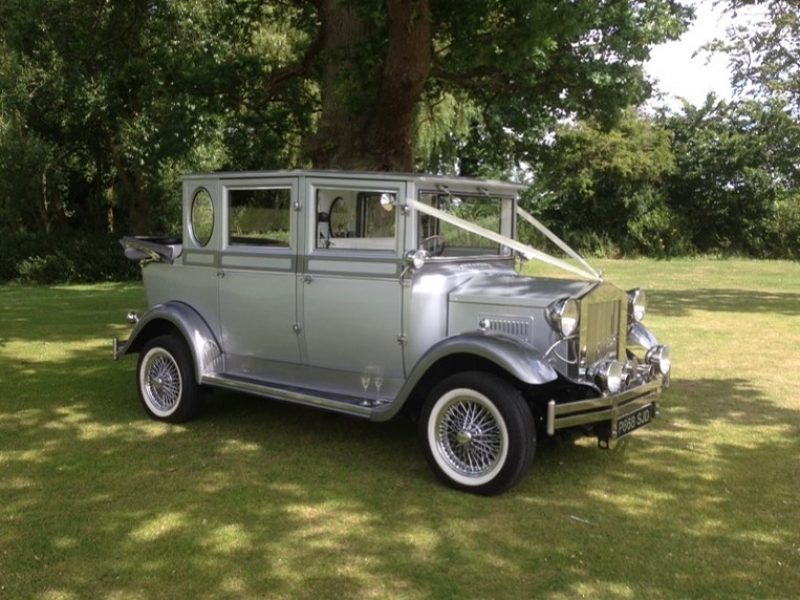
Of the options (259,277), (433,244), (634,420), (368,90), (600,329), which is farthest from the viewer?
(368,90)

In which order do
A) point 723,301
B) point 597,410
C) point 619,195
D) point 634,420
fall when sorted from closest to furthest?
point 597,410 < point 634,420 < point 723,301 < point 619,195

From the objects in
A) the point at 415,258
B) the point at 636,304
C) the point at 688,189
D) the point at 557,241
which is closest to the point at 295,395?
the point at 415,258

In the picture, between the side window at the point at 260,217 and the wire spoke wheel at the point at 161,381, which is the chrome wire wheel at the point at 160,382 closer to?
the wire spoke wheel at the point at 161,381

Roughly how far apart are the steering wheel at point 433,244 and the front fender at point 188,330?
2052mm

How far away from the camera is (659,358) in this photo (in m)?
5.81

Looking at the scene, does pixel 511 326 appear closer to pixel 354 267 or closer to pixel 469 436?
pixel 469 436

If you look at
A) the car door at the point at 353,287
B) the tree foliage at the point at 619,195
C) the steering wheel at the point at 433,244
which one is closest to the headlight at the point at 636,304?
the steering wheel at the point at 433,244

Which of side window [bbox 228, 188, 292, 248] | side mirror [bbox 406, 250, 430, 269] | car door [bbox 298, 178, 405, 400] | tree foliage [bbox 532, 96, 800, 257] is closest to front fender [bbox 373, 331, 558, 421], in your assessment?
car door [bbox 298, 178, 405, 400]

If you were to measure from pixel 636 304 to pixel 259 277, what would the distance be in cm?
297

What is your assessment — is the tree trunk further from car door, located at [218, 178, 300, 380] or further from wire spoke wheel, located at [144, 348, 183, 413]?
wire spoke wheel, located at [144, 348, 183, 413]

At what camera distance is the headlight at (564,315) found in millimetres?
5012

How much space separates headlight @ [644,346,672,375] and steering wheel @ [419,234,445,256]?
176 centimetres

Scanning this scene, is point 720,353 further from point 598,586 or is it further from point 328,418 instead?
point 598,586

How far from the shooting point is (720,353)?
32.7ft
